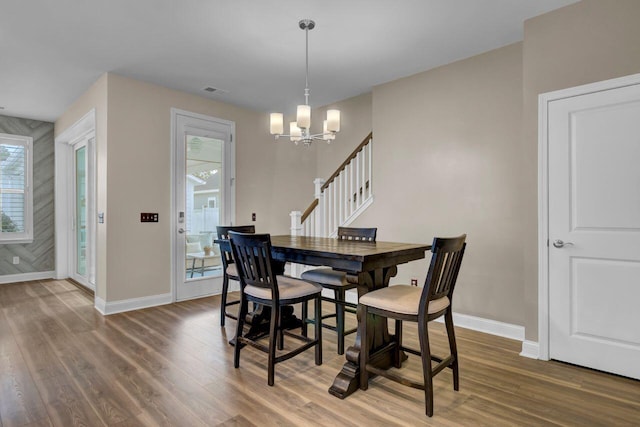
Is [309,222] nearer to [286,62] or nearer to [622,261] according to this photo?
[286,62]

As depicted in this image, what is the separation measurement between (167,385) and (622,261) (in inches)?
128

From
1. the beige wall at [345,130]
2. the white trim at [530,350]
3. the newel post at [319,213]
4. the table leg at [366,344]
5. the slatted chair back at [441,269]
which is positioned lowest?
the white trim at [530,350]

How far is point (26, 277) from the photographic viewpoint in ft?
19.2

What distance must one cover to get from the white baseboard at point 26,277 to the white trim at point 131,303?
2670mm

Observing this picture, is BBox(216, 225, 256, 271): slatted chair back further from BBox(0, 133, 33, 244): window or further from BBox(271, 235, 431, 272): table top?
BBox(0, 133, 33, 244): window

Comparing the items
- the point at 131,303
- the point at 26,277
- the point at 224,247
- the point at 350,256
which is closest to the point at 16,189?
the point at 26,277

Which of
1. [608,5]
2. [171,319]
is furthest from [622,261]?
[171,319]

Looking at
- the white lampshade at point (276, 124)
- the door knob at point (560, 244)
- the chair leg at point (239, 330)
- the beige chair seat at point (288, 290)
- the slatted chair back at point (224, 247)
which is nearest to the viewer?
the beige chair seat at point (288, 290)

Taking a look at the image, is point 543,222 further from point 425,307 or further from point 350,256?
point 350,256

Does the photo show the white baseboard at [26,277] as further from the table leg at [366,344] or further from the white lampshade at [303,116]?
the table leg at [366,344]

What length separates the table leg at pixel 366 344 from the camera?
88.2 inches

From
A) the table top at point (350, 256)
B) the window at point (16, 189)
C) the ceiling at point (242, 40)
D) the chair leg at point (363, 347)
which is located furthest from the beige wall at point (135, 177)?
the chair leg at point (363, 347)

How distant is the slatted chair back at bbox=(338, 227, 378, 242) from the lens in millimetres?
3260

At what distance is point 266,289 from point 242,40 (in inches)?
89.4
